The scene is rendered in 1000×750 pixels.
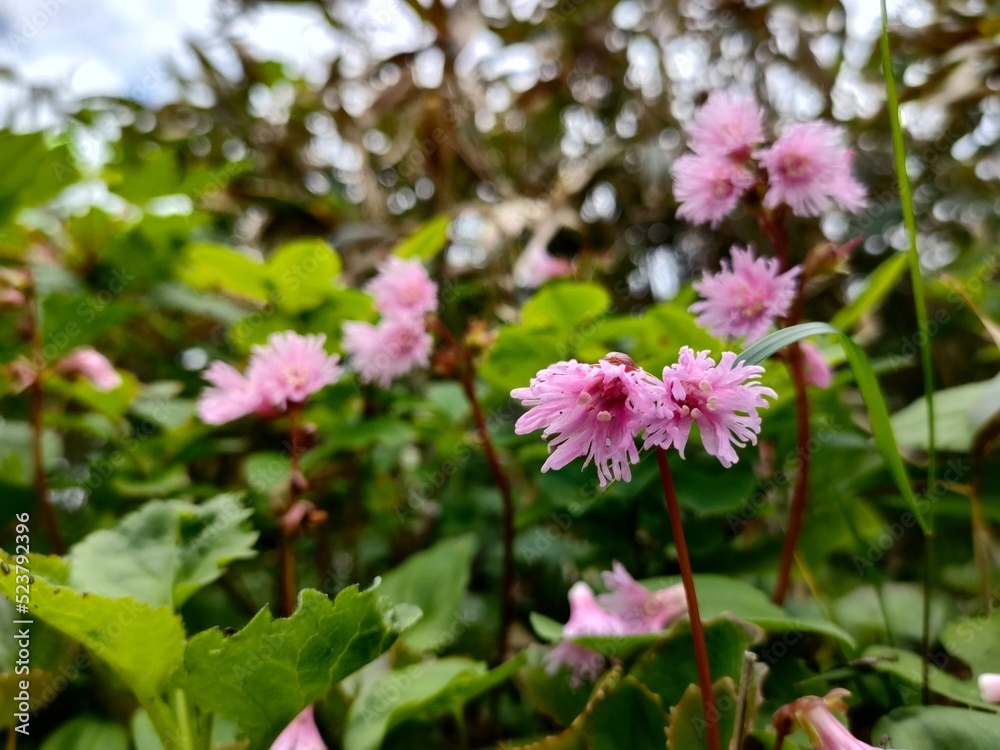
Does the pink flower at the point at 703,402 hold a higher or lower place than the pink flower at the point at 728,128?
lower

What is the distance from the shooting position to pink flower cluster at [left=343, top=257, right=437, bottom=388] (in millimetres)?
770

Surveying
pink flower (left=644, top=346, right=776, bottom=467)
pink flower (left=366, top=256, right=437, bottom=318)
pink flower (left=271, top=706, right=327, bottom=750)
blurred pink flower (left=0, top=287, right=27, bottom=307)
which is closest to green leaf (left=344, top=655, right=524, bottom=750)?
pink flower (left=271, top=706, right=327, bottom=750)

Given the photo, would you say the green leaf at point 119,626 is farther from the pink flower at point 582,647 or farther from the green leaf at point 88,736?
the pink flower at point 582,647

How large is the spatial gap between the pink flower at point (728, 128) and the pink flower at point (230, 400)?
49 centimetres

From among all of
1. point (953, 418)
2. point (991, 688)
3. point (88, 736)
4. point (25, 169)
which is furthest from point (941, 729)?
point (25, 169)

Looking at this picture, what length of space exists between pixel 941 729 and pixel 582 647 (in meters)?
0.26

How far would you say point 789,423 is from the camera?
727mm

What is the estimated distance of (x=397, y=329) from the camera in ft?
2.55

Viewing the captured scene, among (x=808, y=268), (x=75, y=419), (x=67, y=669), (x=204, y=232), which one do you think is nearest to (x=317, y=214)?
(x=204, y=232)

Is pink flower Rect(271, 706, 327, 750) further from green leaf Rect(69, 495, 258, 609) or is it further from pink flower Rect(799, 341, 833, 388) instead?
pink flower Rect(799, 341, 833, 388)

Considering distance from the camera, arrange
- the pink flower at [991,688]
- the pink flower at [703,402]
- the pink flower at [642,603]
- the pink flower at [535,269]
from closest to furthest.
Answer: the pink flower at [703,402], the pink flower at [991,688], the pink flower at [642,603], the pink flower at [535,269]

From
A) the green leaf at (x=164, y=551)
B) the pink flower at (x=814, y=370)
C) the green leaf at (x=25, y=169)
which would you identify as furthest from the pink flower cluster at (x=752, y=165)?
the green leaf at (x=25, y=169)

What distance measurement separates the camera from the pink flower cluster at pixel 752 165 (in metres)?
0.57

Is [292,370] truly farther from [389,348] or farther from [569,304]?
[569,304]
